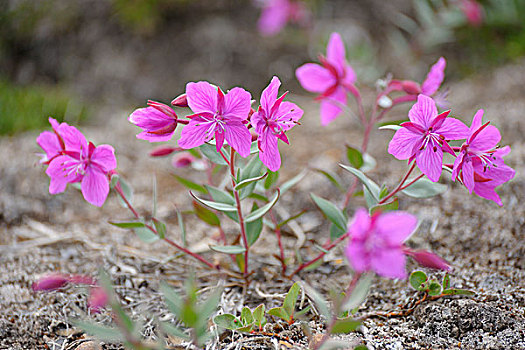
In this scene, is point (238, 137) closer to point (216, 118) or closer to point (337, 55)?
point (216, 118)

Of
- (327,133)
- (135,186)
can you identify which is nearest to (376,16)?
(327,133)

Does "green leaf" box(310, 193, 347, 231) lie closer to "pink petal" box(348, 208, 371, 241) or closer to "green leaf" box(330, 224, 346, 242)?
"green leaf" box(330, 224, 346, 242)

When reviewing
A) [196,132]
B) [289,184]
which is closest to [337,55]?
[289,184]

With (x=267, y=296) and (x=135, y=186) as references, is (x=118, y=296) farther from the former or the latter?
(x=135, y=186)

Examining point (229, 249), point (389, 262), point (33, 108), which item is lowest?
point (33, 108)

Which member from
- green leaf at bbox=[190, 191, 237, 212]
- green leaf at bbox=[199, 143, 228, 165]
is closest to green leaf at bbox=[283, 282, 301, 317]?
green leaf at bbox=[190, 191, 237, 212]

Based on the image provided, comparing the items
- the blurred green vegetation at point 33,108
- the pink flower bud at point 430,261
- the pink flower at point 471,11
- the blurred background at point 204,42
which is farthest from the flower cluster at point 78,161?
the pink flower at point 471,11

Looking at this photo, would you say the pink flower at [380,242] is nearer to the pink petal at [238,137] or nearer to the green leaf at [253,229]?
the pink petal at [238,137]
